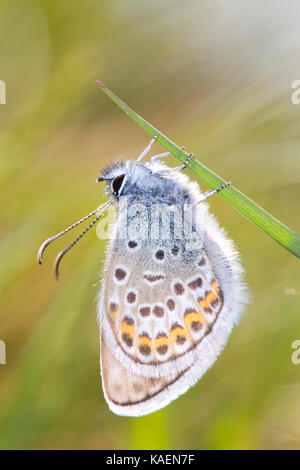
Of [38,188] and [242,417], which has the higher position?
[38,188]

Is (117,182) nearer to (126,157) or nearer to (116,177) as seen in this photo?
(116,177)

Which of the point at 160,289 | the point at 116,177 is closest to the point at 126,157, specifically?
the point at 116,177

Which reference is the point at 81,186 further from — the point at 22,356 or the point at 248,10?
the point at 248,10

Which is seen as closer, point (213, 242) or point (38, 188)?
point (213, 242)

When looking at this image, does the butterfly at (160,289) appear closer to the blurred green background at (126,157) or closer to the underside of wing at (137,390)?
the underside of wing at (137,390)

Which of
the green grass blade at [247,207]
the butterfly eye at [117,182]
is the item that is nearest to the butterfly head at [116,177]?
the butterfly eye at [117,182]
